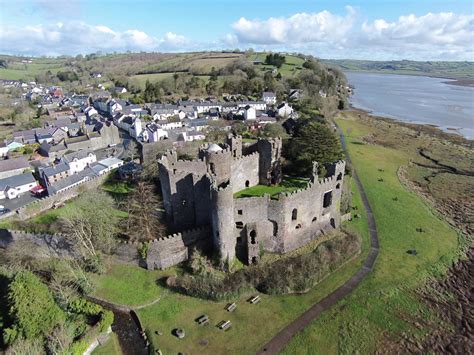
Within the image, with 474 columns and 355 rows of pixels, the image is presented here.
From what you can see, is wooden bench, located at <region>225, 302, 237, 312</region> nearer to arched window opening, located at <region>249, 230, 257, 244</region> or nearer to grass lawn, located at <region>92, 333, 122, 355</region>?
arched window opening, located at <region>249, 230, 257, 244</region>

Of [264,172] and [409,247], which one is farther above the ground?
[264,172]

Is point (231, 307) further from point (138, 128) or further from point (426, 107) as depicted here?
point (426, 107)

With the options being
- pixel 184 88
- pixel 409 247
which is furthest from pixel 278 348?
pixel 184 88

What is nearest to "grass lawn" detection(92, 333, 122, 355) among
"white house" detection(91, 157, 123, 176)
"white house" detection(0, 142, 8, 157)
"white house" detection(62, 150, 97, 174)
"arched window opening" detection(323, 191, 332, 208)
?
"arched window opening" detection(323, 191, 332, 208)

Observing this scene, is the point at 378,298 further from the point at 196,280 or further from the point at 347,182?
the point at 347,182

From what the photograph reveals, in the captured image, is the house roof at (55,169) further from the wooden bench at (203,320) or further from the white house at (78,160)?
the wooden bench at (203,320)
